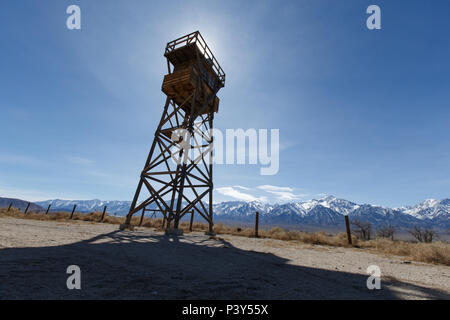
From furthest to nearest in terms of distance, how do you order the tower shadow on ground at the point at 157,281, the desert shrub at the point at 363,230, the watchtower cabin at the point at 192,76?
the desert shrub at the point at 363,230
the watchtower cabin at the point at 192,76
the tower shadow on ground at the point at 157,281

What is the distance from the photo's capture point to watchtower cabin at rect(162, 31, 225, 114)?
1136 centimetres

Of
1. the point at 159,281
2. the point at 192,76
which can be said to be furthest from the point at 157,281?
the point at 192,76

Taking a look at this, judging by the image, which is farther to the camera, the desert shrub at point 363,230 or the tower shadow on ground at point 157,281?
the desert shrub at point 363,230

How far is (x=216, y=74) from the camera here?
13.6 metres

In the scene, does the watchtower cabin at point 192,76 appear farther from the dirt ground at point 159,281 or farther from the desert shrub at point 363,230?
the desert shrub at point 363,230

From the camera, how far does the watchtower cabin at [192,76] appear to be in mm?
11361

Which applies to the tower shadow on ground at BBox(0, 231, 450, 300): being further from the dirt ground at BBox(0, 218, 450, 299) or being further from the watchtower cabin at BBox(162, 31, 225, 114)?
the watchtower cabin at BBox(162, 31, 225, 114)

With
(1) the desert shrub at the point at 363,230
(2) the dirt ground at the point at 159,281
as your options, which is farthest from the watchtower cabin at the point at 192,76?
(1) the desert shrub at the point at 363,230

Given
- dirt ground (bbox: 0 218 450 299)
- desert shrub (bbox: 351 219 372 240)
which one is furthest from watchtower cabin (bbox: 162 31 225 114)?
desert shrub (bbox: 351 219 372 240)

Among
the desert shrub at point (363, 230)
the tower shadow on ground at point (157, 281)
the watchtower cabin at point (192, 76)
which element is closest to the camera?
the tower shadow on ground at point (157, 281)

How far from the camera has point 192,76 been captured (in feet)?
36.8

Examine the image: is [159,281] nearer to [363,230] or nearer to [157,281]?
[157,281]
